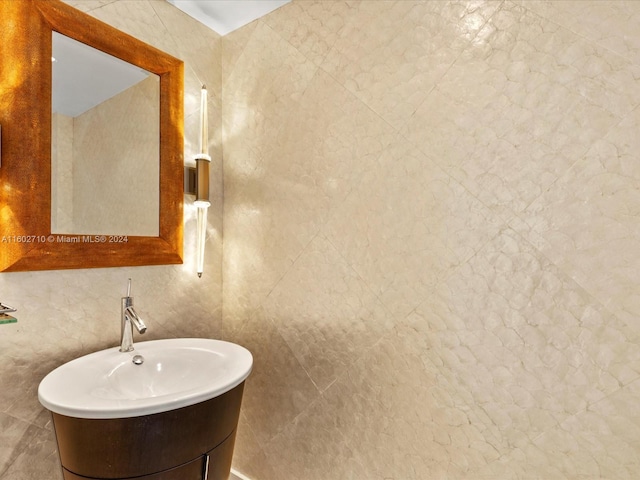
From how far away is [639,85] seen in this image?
0.90 meters

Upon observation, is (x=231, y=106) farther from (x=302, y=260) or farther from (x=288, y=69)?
(x=302, y=260)

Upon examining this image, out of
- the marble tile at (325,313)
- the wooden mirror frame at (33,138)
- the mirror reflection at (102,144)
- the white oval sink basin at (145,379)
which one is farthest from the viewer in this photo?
the marble tile at (325,313)

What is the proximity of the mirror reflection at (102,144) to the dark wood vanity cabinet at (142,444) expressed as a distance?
2.14 feet

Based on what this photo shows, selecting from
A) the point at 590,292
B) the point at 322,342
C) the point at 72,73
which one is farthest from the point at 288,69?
the point at 590,292

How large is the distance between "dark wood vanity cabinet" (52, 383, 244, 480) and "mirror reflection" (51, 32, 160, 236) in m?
0.65

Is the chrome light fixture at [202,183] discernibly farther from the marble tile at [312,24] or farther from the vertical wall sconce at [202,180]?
the marble tile at [312,24]

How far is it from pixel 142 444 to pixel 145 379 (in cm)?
38

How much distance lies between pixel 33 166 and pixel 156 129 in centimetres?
47

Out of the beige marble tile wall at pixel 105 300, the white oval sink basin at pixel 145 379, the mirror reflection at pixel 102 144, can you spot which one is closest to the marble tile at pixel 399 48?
the beige marble tile wall at pixel 105 300

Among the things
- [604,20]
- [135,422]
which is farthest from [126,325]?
[604,20]

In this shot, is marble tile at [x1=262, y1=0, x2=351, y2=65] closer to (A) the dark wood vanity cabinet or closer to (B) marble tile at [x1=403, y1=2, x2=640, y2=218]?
(B) marble tile at [x1=403, y1=2, x2=640, y2=218]

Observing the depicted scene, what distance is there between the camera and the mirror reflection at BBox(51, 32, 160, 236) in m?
1.20

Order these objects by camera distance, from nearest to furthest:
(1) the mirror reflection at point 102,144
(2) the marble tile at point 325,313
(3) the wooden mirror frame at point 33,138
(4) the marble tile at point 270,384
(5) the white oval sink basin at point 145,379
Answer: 1. (5) the white oval sink basin at point 145,379
2. (3) the wooden mirror frame at point 33,138
3. (1) the mirror reflection at point 102,144
4. (2) the marble tile at point 325,313
5. (4) the marble tile at point 270,384

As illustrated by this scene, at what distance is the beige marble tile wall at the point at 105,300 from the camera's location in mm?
1105
